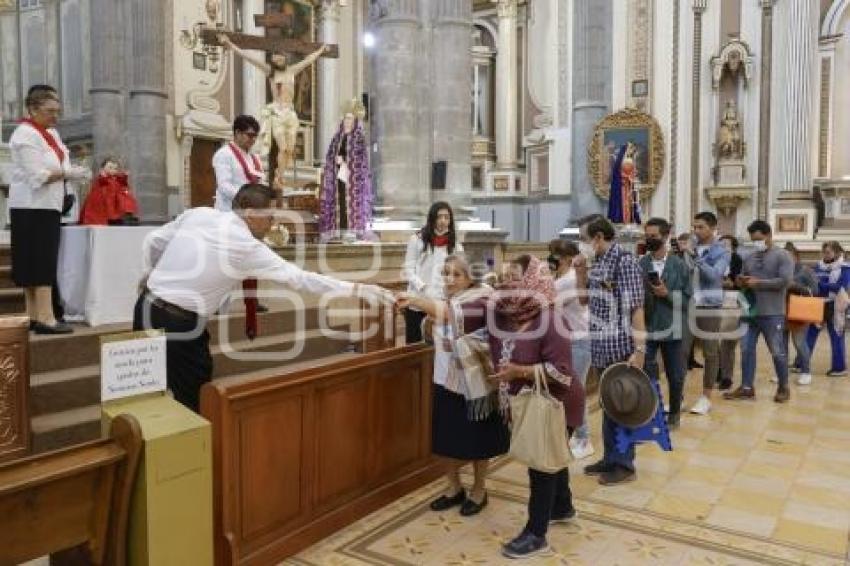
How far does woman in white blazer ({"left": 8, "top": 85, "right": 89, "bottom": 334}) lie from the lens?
417 cm

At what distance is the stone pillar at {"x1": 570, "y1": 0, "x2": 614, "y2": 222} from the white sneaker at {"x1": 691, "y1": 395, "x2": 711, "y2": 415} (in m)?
8.28

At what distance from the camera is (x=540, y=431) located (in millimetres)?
3398

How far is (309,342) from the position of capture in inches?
239

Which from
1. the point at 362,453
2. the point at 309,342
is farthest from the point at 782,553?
the point at 309,342

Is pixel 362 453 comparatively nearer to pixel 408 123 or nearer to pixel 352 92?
pixel 408 123

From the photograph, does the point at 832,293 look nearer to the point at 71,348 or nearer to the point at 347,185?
the point at 347,185

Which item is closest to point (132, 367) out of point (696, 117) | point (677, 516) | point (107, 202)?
point (677, 516)

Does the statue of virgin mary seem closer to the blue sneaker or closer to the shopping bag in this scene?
the shopping bag

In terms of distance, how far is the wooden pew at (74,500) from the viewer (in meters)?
2.22

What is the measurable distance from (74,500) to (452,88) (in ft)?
26.7

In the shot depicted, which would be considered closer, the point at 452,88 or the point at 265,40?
the point at 265,40

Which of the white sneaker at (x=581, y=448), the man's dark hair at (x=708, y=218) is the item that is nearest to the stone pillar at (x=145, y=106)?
the man's dark hair at (x=708, y=218)

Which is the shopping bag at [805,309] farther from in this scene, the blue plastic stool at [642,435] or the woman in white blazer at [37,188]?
the woman in white blazer at [37,188]

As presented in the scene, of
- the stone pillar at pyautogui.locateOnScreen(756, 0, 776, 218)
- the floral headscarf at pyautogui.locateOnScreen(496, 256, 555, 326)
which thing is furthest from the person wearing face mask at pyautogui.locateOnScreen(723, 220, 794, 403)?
the stone pillar at pyautogui.locateOnScreen(756, 0, 776, 218)
